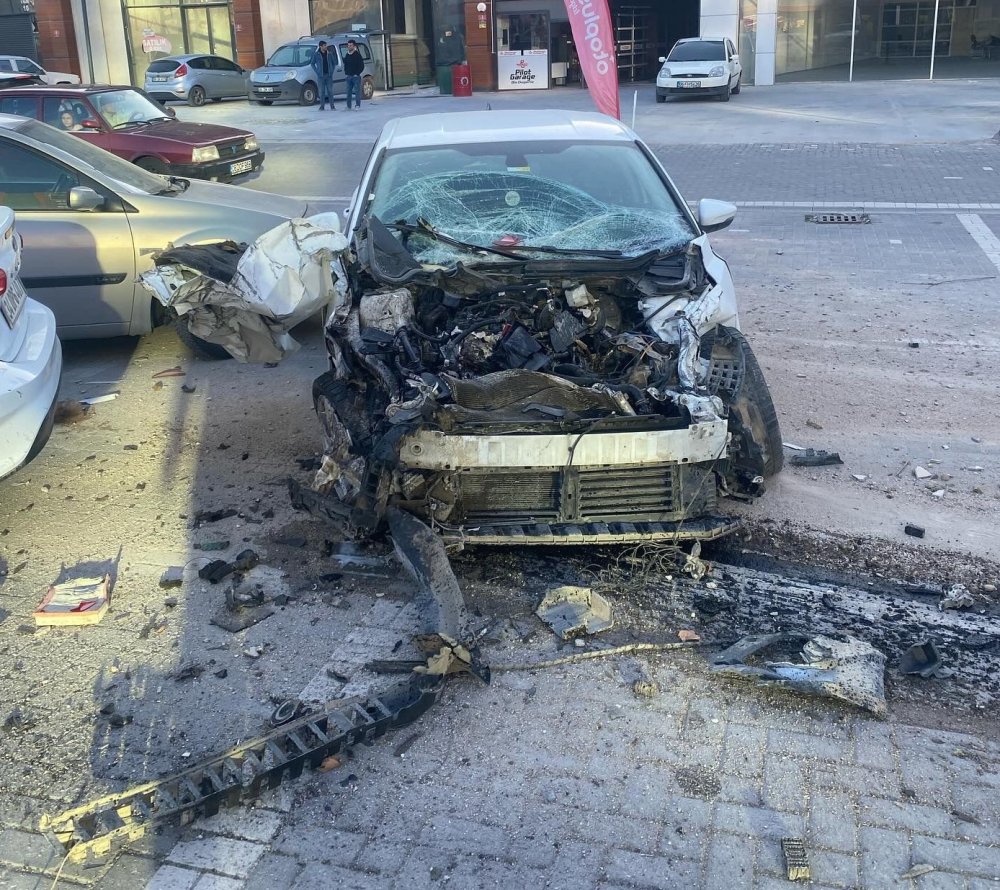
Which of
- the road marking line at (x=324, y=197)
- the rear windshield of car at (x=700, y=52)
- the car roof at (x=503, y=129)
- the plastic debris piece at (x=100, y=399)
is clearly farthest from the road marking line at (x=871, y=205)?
the rear windshield of car at (x=700, y=52)

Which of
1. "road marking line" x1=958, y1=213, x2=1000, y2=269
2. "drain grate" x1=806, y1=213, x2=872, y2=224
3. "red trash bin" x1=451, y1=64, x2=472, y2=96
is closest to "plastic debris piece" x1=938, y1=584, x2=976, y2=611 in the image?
"road marking line" x1=958, y1=213, x2=1000, y2=269

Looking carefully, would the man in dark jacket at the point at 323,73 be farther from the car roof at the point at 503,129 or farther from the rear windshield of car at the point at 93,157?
the car roof at the point at 503,129

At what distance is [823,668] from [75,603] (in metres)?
3.08

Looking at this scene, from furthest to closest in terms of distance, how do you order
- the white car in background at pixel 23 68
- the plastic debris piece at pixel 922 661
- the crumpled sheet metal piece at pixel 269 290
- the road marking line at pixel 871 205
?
the white car in background at pixel 23 68 → the road marking line at pixel 871 205 → the crumpled sheet metal piece at pixel 269 290 → the plastic debris piece at pixel 922 661

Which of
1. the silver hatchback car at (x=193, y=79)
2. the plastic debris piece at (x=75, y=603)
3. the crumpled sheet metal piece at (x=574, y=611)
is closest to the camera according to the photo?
the crumpled sheet metal piece at (x=574, y=611)

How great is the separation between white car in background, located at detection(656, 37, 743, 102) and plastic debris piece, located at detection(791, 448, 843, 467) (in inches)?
869

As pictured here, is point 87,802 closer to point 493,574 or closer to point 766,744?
point 493,574

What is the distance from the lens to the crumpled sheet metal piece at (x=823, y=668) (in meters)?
3.65

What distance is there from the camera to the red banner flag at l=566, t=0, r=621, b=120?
550 inches

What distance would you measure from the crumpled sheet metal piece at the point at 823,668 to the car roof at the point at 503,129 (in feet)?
11.8

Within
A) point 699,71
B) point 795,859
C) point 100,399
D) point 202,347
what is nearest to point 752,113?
point 699,71

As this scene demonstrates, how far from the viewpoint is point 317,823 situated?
10.5 ft

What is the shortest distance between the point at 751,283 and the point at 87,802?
297 inches

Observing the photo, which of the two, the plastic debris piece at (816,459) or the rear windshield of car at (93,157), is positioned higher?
the rear windshield of car at (93,157)
